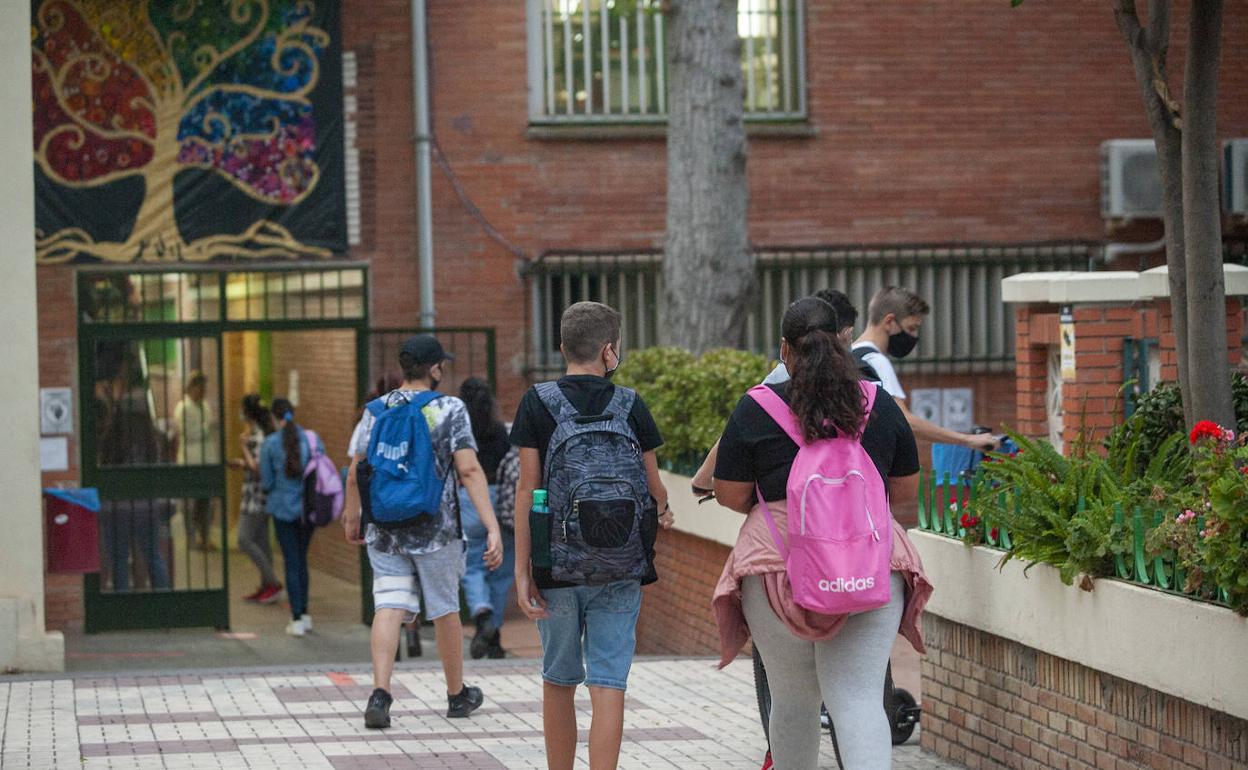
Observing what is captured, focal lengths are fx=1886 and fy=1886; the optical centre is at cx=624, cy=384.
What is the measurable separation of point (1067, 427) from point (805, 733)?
3.54 metres

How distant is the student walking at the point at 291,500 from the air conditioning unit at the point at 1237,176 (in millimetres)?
8131

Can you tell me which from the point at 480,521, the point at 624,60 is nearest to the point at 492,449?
the point at 480,521

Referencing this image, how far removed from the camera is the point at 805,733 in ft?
18.9

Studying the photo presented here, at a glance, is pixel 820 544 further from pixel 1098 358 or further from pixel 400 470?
pixel 1098 358

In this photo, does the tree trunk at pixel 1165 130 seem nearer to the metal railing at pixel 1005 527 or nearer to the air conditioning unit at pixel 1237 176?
the metal railing at pixel 1005 527

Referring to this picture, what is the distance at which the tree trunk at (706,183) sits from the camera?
13.6 metres

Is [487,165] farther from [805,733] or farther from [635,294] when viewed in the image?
[805,733]

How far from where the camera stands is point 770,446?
18.2 ft

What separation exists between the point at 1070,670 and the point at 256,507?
10316 mm

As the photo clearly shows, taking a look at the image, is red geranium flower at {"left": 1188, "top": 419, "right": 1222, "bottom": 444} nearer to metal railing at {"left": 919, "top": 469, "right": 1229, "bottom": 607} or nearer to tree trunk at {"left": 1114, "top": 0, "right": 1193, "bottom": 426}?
metal railing at {"left": 919, "top": 469, "right": 1229, "bottom": 607}

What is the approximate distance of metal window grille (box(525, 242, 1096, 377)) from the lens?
16047mm

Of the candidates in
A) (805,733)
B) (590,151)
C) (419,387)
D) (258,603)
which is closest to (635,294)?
(590,151)

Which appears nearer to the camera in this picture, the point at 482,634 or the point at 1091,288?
the point at 1091,288

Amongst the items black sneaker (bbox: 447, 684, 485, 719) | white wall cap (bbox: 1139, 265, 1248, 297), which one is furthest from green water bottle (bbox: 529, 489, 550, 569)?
white wall cap (bbox: 1139, 265, 1248, 297)
